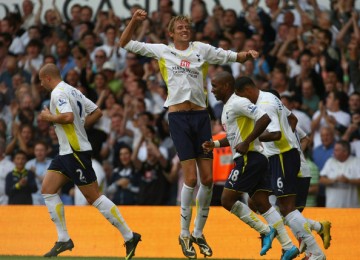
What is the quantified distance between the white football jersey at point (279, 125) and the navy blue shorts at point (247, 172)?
138 mm

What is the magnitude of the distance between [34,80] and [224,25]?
12.9 feet

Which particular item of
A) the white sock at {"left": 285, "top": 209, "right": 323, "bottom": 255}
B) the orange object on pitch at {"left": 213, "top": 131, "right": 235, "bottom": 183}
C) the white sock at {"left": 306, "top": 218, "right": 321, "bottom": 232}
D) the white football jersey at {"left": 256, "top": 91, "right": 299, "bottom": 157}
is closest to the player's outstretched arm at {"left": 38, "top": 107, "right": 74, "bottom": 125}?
the white football jersey at {"left": 256, "top": 91, "right": 299, "bottom": 157}

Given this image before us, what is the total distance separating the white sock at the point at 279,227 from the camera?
41.9ft

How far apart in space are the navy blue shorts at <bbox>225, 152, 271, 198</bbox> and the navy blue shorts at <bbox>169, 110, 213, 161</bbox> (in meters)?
0.50

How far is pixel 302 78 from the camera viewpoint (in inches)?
738

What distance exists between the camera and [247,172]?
41.6ft

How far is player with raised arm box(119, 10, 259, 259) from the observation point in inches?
510

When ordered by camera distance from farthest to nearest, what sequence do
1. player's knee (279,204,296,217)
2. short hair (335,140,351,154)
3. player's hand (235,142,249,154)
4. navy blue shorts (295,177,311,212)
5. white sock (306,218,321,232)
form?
short hair (335,140,351,154), navy blue shorts (295,177,311,212), white sock (306,218,321,232), player's knee (279,204,296,217), player's hand (235,142,249,154)

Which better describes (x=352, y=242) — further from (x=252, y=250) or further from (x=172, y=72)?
(x=172, y=72)

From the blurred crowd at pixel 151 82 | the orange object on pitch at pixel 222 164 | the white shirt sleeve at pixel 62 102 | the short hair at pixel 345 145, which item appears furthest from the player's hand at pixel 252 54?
the short hair at pixel 345 145

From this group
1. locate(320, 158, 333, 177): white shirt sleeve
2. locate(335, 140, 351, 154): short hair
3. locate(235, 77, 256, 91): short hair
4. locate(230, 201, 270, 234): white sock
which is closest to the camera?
locate(235, 77, 256, 91): short hair

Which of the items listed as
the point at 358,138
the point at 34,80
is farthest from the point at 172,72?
the point at 34,80

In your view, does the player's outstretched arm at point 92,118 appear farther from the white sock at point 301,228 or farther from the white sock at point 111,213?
→ the white sock at point 301,228

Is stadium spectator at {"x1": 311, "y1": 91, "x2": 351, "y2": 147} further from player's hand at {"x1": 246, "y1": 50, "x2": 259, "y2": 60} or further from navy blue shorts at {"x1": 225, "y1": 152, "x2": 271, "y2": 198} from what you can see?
navy blue shorts at {"x1": 225, "y1": 152, "x2": 271, "y2": 198}
